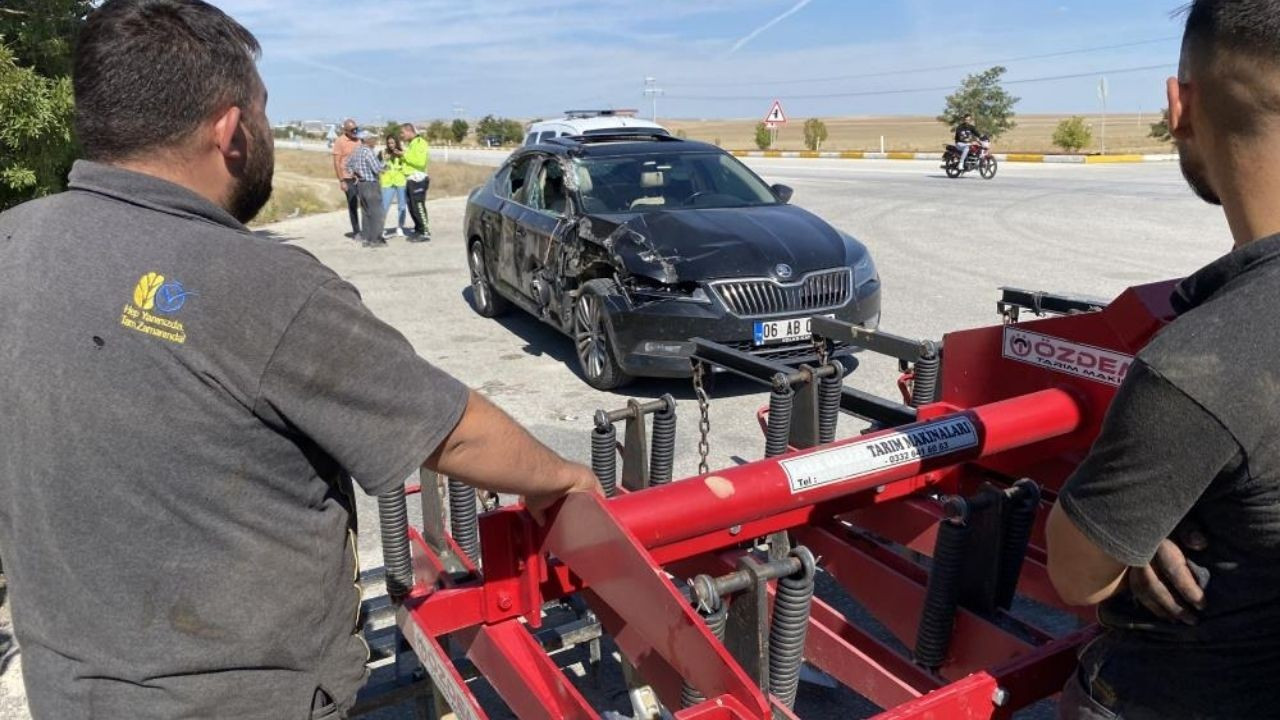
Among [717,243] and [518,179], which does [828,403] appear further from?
[518,179]

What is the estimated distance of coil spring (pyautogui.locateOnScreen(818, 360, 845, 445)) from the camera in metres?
3.49

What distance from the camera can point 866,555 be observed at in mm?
2820

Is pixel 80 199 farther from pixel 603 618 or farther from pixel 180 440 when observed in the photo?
pixel 603 618

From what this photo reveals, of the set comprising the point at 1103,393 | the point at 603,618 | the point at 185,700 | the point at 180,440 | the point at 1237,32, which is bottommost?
the point at 603,618

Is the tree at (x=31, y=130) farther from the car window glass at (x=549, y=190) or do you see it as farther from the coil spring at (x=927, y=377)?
the coil spring at (x=927, y=377)

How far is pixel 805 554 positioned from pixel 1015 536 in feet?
2.30

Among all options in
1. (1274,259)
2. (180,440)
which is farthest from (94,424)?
(1274,259)

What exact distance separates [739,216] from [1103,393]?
14.8 ft

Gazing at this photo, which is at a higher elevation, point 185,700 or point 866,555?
point 185,700

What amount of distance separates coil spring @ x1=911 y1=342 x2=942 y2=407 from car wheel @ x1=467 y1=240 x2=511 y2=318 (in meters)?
6.36

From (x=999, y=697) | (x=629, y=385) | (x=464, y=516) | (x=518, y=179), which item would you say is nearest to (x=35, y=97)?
(x=518, y=179)

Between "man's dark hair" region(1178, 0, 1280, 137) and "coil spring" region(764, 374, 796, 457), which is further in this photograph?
"coil spring" region(764, 374, 796, 457)

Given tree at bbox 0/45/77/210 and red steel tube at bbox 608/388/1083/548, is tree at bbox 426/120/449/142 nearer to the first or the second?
tree at bbox 0/45/77/210

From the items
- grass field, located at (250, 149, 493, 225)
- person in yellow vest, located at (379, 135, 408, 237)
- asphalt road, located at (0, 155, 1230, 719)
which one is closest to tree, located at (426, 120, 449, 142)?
grass field, located at (250, 149, 493, 225)
